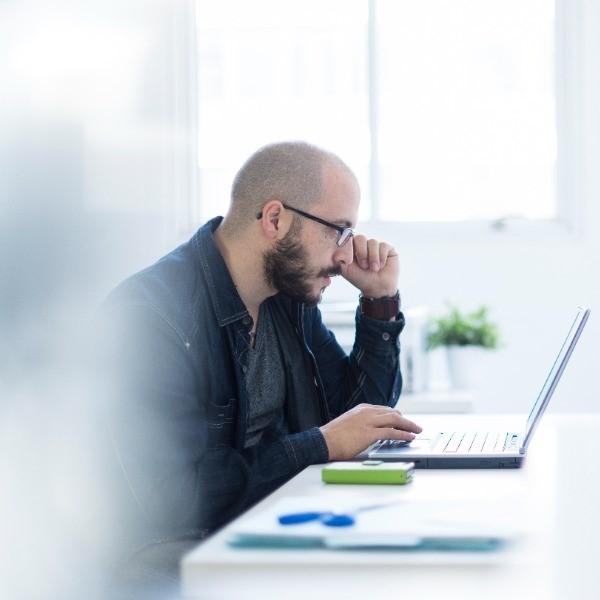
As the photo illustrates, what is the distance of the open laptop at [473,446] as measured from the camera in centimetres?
132

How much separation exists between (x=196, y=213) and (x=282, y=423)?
2.57 meters

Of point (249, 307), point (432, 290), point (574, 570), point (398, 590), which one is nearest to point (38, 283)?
point (398, 590)

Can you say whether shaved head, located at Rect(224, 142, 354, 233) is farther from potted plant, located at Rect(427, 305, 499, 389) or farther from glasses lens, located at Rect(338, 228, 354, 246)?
potted plant, located at Rect(427, 305, 499, 389)

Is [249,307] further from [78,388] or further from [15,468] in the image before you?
[15,468]

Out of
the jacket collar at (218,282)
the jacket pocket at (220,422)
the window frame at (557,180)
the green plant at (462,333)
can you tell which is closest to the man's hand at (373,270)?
the jacket collar at (218,282)

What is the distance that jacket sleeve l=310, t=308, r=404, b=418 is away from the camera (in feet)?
6.16

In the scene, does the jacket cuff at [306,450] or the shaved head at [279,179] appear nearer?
the jacket cuff at [306,450]

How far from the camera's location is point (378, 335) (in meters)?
1.88

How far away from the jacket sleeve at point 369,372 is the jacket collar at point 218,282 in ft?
1.13

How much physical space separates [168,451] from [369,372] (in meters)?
0.63

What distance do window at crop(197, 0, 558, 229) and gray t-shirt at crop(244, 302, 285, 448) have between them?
241 centimetres

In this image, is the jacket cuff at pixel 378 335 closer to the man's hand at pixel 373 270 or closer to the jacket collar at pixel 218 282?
the man's hand at pixel 373 270

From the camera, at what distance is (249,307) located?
1.75 meters

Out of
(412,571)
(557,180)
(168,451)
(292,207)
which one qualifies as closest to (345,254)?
(292,207)
